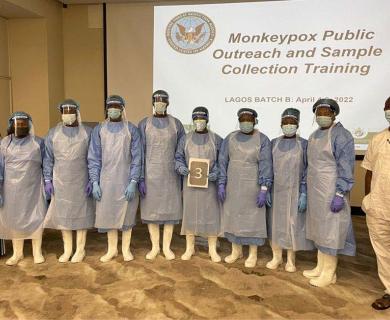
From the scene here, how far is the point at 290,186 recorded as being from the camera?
116 inches

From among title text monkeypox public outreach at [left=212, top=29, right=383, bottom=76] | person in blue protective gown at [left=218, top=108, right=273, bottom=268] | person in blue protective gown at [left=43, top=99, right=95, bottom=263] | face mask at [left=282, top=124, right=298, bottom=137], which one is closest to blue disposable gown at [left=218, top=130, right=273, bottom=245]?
person in blue protective gown at [left=218, top=108, right=273, bottom=268]

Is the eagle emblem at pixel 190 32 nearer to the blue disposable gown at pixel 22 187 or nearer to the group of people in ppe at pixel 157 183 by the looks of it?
the group of people in ppe at pixel 157 183

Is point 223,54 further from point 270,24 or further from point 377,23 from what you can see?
point 377,23

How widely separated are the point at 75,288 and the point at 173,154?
130 cm

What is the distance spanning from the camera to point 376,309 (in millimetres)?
2482

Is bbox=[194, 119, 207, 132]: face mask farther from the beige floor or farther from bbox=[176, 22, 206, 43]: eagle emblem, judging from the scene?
bbox=[176, 22, 206, 43]: eagle emblem

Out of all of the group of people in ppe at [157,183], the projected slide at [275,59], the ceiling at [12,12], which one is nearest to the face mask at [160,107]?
the group of people in ppe at [157,183]

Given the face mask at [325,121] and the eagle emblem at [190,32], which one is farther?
the eagle emblem at [190,32]

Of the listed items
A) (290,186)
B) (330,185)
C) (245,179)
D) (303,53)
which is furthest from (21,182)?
(303,53)

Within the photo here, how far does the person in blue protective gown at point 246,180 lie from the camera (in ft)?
9.91

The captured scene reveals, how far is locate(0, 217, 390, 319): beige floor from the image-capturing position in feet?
7.94

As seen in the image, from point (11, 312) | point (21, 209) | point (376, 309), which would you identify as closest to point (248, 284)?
point (376, 309)

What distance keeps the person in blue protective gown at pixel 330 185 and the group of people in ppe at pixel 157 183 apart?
5 cm

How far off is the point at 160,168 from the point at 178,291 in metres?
1.02
